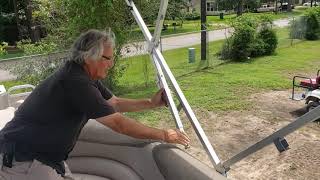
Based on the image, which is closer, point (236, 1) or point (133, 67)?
point (133, 67)

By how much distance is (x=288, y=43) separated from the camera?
1777cm

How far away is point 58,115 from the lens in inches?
99.9

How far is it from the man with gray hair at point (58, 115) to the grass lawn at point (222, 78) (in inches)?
177

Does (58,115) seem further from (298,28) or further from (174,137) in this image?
(298,28)

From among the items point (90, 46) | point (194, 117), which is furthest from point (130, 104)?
point (90, 46)

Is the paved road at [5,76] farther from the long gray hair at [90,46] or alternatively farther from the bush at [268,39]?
the long gray hair at [90,46]

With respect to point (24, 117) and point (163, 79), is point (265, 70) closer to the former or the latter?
point (163, 79)

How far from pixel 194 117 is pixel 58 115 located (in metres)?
1.02

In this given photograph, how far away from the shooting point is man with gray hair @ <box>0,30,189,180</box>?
2.50 metres

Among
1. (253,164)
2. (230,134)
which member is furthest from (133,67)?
(253,164)

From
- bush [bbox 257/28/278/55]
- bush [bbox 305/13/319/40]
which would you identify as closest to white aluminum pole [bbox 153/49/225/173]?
bush [bbox 257/28/278/55]

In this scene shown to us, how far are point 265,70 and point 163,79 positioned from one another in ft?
28.3

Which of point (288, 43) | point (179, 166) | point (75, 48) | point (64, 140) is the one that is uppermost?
point (75, 48)

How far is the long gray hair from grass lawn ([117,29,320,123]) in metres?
4.55
